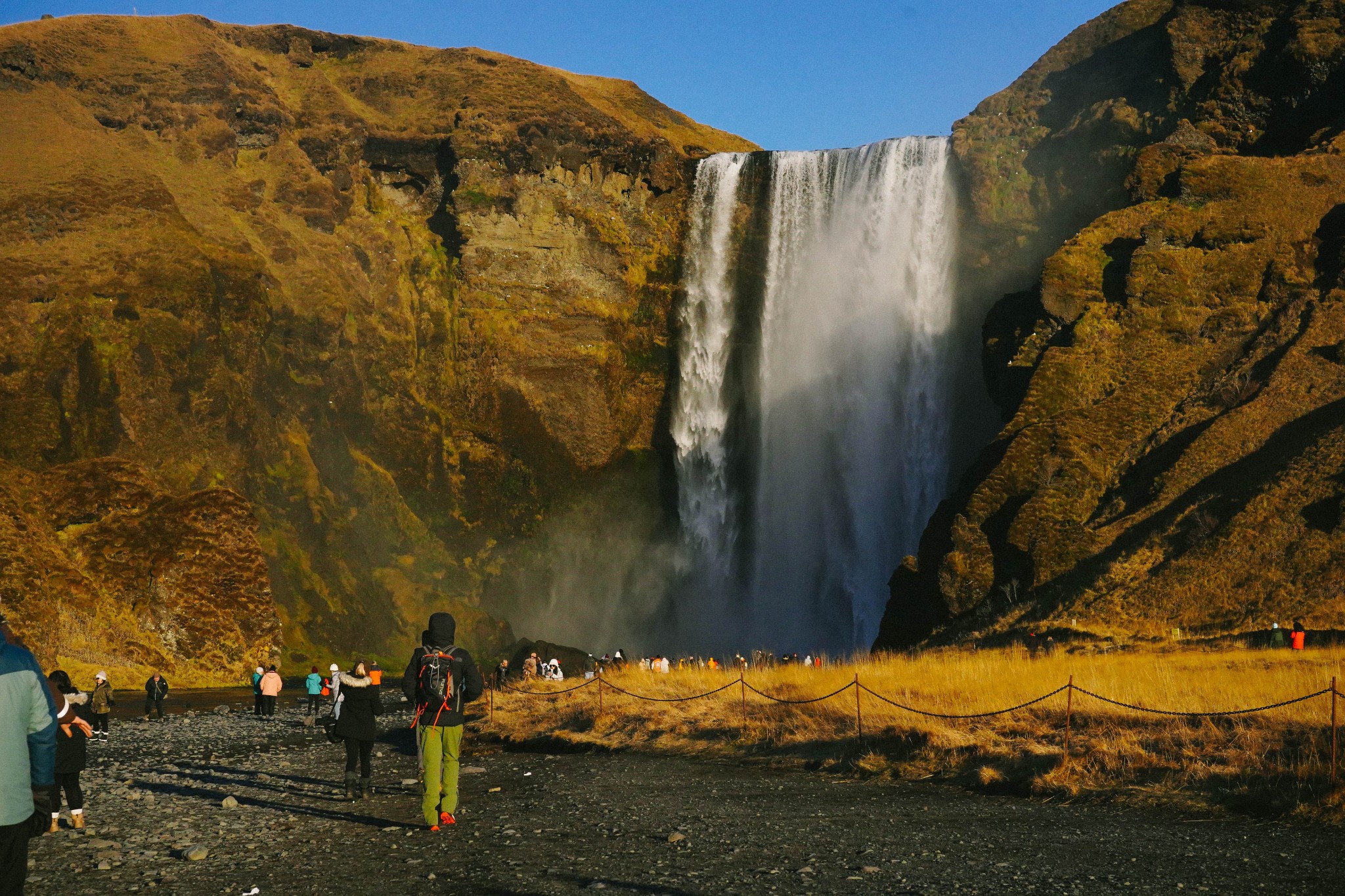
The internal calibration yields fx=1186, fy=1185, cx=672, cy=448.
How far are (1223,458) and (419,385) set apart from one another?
3886 centimetres

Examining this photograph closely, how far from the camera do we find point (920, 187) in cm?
5466

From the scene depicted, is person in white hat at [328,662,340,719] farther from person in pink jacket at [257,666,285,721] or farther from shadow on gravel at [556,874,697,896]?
shadow on gravel at [556,874,697,896]

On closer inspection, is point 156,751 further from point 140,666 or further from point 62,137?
point 62,137

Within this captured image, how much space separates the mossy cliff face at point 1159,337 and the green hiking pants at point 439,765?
1928 centimetres

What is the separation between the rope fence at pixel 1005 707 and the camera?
12.9 m

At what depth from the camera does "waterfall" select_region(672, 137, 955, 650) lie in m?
51.7

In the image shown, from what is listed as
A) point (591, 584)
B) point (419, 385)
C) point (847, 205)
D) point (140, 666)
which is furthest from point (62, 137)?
point (847, 205)

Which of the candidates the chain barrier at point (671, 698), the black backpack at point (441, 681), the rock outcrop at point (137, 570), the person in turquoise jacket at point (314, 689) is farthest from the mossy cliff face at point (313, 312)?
the black backpack at point (441, 681)

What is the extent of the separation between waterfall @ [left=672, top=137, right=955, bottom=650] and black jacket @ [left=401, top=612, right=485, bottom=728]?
3915 cm

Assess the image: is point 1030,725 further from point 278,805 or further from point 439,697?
point 278,805

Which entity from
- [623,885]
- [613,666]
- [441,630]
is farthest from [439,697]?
[613,666]

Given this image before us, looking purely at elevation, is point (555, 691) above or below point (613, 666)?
→ above

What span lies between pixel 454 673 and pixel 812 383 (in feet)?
153

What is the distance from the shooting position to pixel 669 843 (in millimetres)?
11109
